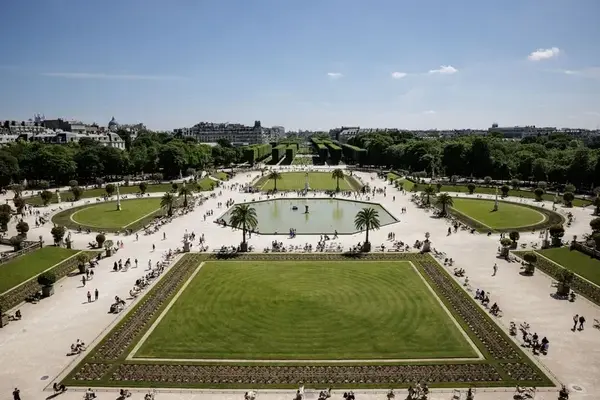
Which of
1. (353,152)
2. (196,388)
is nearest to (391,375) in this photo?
(196,388)

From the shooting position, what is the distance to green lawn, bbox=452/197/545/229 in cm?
6812

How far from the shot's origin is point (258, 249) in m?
54.7

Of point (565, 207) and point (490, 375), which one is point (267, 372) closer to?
point (490, 375)

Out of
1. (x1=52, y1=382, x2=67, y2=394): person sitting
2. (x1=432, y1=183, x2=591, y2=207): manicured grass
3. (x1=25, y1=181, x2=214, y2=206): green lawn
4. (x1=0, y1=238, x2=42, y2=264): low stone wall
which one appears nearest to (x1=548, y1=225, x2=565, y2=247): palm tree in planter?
(x1=432, y1=183, x2=591, y2=207): manicured grass

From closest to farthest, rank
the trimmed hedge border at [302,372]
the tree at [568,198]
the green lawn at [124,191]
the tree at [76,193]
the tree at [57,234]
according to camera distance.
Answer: the trimmed hedge border at [302,372] < the tree at [57,234] < the tree at [568,198] < the tree at [76,193] < the green lawn at [124,191]

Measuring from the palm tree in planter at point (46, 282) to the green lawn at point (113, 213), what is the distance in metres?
26.7

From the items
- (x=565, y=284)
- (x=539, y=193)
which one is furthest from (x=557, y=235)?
(x=539, y=193)

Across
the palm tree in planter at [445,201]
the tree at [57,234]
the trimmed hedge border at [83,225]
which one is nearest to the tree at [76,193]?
the trimmed hedge border at [83,225]

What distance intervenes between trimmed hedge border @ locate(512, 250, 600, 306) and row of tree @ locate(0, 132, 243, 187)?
9719 centimetres

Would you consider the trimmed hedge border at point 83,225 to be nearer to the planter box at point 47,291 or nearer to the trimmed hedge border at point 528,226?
the planter box at point 47,291

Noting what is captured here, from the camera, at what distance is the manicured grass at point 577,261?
4372 cm

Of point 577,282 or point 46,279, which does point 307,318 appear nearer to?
point 46,279

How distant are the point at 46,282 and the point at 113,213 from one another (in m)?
38.6

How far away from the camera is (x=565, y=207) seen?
81.1 meters
